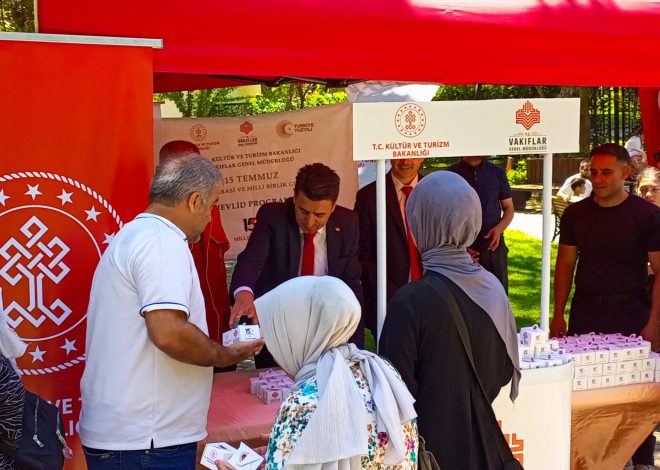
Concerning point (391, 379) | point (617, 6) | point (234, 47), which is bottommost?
point (391, 379)

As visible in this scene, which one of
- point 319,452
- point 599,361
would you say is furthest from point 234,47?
point 599,361

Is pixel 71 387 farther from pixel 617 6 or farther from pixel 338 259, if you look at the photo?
pixel 617 6

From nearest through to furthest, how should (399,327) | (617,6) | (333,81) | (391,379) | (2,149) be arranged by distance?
(391,379) < (399,327) < (2,149) < (617,6) < (333,81)

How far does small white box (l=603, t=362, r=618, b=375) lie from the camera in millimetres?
3932

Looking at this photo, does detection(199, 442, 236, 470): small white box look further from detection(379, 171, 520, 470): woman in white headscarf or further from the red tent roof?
the red tent roof

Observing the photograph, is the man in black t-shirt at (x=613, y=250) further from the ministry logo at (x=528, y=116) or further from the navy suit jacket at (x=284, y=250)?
the navy suit jacket at (x=284, y=250)

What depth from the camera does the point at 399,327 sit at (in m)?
2.50

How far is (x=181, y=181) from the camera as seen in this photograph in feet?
8.35

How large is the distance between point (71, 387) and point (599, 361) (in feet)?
7.64

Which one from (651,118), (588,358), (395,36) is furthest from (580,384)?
(651,118)

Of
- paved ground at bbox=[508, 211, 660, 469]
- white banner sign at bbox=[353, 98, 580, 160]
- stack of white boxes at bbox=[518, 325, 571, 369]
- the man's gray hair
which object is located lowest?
stack of white boxes at bbox=[518, 325, 571, 369]

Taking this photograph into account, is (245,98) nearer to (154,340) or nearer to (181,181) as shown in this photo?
(181,181)

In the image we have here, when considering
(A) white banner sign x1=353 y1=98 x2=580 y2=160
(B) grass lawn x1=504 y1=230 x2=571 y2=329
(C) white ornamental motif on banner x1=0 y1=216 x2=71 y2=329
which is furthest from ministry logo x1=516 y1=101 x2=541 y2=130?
(B) grass lawn x1=504 y1=230 x2=571 y2=329

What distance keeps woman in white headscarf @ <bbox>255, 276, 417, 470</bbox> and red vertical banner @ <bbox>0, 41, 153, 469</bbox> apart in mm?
1222
